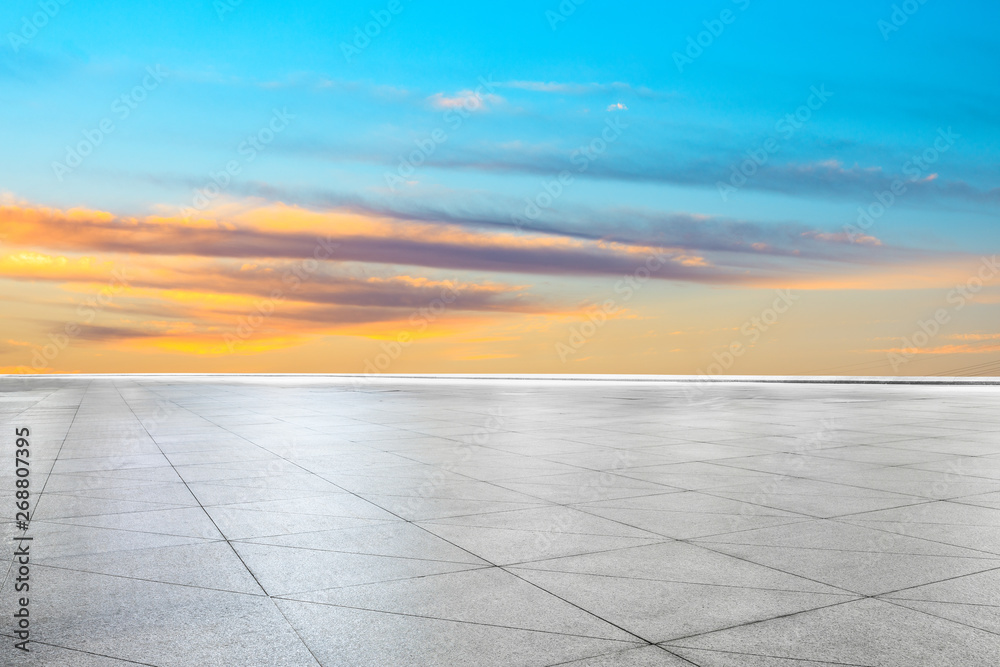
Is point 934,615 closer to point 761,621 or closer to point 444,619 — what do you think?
point 761,621

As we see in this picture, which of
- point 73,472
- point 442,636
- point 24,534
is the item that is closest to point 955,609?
point 442,636

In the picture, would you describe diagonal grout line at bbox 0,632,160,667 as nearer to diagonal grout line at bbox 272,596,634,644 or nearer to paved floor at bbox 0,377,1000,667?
paved floor at bbox 0,377,1000,667

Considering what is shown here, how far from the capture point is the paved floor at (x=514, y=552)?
4.36 metres

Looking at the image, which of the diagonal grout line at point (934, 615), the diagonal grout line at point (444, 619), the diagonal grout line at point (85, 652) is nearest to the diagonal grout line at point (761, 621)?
the diagonal grout line at point (934, 615)

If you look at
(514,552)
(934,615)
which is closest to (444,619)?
(514,552)

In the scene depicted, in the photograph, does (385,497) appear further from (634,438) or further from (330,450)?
(634,438)

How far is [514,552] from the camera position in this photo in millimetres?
6152

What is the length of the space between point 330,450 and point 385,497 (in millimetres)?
4175

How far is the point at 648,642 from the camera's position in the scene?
14.2 feet

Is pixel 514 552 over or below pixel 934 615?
below

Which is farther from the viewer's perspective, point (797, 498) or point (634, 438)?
point (634, 438)

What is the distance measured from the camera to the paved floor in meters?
4.36

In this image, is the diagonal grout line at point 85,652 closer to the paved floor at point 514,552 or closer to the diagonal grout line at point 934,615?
the paved floor at point 514,552

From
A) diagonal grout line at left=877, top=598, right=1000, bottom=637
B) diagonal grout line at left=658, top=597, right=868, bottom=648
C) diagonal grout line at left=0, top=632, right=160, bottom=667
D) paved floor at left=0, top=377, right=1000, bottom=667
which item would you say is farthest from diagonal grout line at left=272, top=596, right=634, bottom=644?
diagonal grout line at left=877, top=598, right=1000, bottom=637
